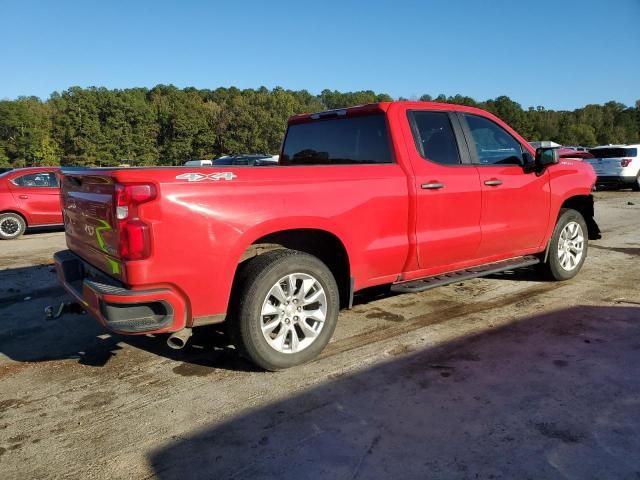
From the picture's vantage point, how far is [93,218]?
340 cm

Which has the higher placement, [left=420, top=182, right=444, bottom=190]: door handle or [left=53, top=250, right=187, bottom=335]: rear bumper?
[left=420, top=182, right=444, bottom=190]: door handle

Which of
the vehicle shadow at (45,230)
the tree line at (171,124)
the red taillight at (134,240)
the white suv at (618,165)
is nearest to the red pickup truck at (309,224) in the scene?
the red taillight at (134,240)

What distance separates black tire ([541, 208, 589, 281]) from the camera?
564cm

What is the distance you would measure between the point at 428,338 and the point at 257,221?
5.98 feet

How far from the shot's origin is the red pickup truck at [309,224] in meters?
3.08

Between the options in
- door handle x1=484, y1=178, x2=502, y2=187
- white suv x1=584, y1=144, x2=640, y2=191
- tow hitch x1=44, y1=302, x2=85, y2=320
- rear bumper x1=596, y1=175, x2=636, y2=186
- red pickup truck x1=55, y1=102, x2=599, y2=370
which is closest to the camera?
red pickup truck x1=55, y1=102, x2=599, y2=370

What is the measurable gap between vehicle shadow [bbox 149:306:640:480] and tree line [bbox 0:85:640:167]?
56.2m

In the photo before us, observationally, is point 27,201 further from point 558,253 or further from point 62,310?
point 558,253

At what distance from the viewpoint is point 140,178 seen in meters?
3.00

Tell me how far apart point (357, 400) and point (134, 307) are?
1497mm

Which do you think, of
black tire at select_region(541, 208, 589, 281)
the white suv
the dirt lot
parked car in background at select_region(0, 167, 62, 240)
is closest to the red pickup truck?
black tire at select_region(541, 208, 589, 281)

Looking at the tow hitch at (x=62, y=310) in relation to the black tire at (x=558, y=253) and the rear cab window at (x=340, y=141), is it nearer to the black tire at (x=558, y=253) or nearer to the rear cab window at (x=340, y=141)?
the rear cab window at (x=340, y=141)

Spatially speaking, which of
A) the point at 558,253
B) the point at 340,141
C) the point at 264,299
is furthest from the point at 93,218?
the point at 558,253

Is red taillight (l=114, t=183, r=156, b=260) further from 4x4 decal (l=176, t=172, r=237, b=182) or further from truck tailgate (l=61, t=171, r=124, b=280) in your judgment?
4x4 decal (l=176, t=172, r=237, b=182)
